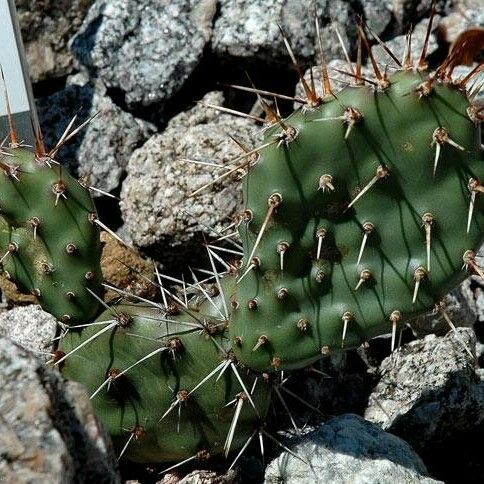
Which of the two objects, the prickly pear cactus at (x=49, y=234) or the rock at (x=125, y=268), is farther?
the rock at (x=125, y=268)

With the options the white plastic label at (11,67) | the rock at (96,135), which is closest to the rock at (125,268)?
the rock at (96,135)

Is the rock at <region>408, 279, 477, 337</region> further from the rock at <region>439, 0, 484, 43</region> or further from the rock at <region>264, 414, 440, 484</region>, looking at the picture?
the rock at <region>439, 0, 484, 43</region>

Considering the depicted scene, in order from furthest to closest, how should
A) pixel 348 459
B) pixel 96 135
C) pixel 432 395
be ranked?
pixel 96 135, pixel 432 395, pixel 348 459

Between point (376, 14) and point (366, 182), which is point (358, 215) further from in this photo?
point (376, 14)

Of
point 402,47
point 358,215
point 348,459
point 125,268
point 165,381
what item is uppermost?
point 358,215

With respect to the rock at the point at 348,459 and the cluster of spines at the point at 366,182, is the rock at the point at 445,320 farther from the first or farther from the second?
the cluster of spines at the point at 366,182

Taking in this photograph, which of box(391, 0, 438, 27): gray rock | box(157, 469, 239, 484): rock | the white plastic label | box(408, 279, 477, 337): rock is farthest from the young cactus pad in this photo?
box(391, 0, 438, 27): gray rock

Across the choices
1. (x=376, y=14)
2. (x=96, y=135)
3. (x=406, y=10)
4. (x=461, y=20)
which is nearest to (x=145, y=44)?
(x=96, y=135)
